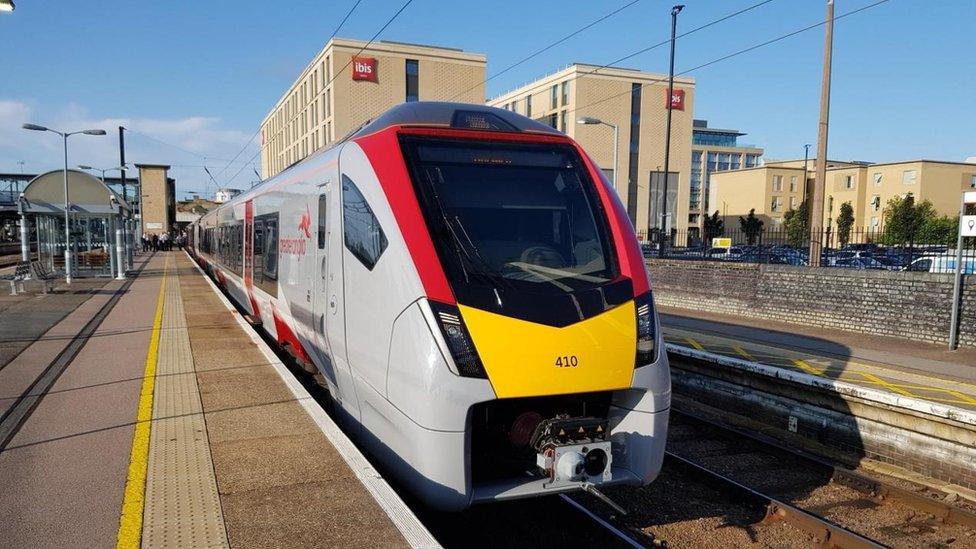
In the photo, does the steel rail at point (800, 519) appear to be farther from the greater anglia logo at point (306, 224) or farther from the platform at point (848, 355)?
the greater anglia logo at point (306, 224)

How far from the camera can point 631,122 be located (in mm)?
64250

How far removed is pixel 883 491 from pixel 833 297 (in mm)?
9563

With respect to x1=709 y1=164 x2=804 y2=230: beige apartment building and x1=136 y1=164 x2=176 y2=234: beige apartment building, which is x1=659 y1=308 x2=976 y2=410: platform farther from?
x1=136 y1=164 x2=176 y2=234: beige apartment building

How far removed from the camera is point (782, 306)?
1647 cm

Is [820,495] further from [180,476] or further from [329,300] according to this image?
[180,476]

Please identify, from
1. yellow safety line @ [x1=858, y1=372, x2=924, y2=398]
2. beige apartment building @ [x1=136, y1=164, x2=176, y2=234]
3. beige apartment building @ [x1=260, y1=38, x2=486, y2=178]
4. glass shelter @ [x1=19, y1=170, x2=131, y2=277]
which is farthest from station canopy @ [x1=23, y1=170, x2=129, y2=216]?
beige apartment building @ [x1=136, y1=164, x2=176, y2=234]

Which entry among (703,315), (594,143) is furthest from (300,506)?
(594,143)

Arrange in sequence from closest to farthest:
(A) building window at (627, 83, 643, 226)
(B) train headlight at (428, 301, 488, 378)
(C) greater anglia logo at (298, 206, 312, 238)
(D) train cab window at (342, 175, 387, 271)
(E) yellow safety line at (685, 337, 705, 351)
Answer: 1. (B) train headlight at (428, 301, 488, 378)
2. (D) train cab window at (342, 175, 387, 271)
3. (C) greater anglia logo at (298, 206, 312, 238)
4. (E) yellow safety line at (685, 337, 705, 351)
5. (A) building window at (627, 83, 643, 226)

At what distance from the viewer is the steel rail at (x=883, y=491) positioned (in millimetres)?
5922

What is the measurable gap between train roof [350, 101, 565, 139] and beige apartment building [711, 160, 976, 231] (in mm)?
38074

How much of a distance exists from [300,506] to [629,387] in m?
2.33

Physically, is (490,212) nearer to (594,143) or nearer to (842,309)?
(842,309)

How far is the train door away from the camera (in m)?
5.70

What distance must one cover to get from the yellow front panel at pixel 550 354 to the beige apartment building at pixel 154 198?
65995mm
